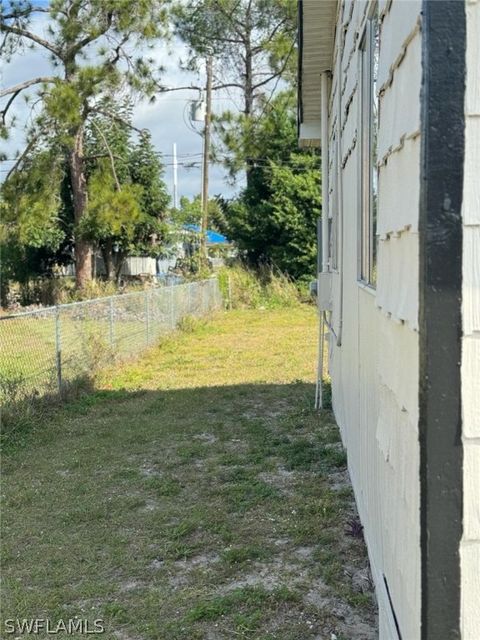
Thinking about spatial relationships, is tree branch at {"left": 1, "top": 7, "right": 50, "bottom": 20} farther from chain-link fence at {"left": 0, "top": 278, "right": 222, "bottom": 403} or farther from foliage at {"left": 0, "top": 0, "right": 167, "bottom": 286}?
chain-link fence at {"left": 0, "top": 278, "right": 222, "bottom": 403}

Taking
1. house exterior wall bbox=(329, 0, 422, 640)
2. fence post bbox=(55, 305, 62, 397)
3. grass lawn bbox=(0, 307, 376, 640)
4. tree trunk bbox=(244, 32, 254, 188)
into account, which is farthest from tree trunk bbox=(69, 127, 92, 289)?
house exterior wall bbox=(329, 0, 422, 640)

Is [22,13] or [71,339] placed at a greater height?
[22,13]

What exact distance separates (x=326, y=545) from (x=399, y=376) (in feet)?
7.52

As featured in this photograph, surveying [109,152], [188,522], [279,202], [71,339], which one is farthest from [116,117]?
[188,522]

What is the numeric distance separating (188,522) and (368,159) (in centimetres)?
246

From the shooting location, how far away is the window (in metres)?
2.61

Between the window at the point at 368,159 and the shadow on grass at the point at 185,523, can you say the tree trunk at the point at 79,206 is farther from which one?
the window at the point at 368,159

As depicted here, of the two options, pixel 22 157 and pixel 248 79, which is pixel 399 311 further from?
pixel 248 79

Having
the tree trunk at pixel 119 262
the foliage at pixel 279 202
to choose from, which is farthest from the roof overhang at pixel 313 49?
the tree trunk at pixel 119 262

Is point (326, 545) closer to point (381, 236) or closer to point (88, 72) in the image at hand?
point (381, 236)

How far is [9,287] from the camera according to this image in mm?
20422

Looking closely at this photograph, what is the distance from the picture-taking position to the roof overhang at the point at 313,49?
15.9ft

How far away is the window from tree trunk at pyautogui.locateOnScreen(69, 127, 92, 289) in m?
16.3

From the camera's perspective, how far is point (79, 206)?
61.6 feet
